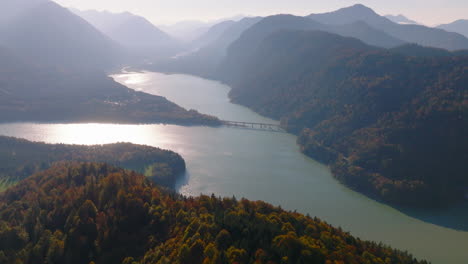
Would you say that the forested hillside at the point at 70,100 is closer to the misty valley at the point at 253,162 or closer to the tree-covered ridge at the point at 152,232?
the misty valley at the point at 253,162

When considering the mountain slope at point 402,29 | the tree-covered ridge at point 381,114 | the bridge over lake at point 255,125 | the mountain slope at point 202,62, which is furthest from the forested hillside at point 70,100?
the mountain slope at point 402,29

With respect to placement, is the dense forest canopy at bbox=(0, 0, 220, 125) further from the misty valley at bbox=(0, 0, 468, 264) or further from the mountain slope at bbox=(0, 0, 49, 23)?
the mountain slope at bbox=(0, 0, 49, 23)

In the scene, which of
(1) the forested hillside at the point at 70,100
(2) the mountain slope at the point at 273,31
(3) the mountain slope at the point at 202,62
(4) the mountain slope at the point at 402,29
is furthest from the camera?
(4) the mountain slope at the point at 402,29

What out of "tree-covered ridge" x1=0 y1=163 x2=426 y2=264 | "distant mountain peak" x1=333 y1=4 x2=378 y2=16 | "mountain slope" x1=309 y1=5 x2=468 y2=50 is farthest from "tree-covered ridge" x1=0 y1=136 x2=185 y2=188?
"distant mountain peak" x1=333 y1=4 x2=378 y2=16

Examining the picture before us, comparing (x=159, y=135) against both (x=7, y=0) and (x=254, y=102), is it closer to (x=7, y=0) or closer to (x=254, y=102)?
(x=254, y=102)

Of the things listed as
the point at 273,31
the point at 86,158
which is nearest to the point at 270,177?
the point at 86,158

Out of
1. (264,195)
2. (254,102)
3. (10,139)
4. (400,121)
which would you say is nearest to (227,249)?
(264,195)

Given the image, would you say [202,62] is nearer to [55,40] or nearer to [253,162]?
[55,40]
